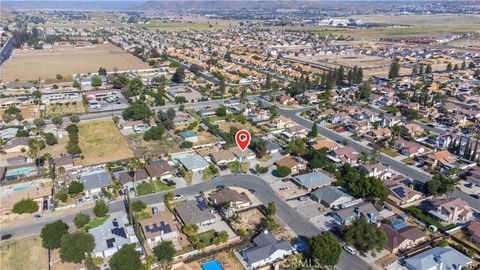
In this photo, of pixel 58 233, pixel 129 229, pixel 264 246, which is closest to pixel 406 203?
pixel 264 246

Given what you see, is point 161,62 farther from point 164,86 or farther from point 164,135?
point 164,135

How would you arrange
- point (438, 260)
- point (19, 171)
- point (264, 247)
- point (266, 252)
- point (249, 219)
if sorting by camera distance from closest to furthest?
point (438, 260), point (266, 252), point (264, 247), point (249, 219), point (19, 171)

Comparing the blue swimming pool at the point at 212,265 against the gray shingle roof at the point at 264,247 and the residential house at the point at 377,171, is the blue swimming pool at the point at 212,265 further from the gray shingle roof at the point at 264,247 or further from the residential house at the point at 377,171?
the residential house at the point at 377,171

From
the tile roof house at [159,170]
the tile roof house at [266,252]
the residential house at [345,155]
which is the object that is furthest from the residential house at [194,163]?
the residential house at [345,155]

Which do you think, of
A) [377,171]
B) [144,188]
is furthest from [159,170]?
[377,171]

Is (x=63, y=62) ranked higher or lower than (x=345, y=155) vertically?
lower

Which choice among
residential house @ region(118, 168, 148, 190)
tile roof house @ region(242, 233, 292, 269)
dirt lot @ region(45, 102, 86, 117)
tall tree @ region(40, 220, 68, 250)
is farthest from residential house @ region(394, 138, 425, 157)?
dirt lot @ region(45, 102, 86, 117)

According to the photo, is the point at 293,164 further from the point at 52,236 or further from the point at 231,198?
the point at 52,236
